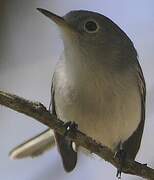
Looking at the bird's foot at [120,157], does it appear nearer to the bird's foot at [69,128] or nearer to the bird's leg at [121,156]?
the bird's leg at [121,156]

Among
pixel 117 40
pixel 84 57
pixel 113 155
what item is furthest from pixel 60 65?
pixel 113 155

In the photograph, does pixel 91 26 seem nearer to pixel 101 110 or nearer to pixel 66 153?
pixel 101 110

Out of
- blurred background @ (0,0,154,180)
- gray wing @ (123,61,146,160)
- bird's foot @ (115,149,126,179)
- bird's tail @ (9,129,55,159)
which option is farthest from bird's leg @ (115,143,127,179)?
blurred background @ (0,0,154,180)

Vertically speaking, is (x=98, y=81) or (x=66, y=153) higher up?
(x=98, y=81)

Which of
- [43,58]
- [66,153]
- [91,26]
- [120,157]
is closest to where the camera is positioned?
[120,157]

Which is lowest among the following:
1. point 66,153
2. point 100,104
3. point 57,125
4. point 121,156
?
point 66,153

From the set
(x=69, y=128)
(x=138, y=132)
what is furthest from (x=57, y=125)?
(x=138, y=132)

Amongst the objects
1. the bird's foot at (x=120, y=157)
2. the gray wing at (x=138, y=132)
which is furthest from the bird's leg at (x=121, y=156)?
the gray wing at (x=138, y=132)

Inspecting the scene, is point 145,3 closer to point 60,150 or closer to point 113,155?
point 60,150
